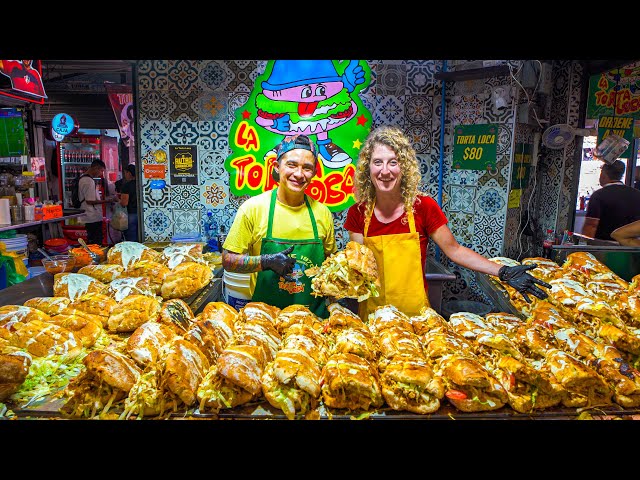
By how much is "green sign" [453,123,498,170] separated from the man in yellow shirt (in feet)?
8.49

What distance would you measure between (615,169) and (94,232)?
31.9ft

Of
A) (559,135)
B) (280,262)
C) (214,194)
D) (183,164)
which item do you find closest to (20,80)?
(183,164)

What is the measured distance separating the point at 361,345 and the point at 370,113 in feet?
12.9

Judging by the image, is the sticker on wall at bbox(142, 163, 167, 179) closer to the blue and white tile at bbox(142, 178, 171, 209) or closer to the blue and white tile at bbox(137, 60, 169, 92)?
the blue and white tile at bbox(142, 178, 171, 209)

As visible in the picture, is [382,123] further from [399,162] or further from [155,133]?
[155,133]

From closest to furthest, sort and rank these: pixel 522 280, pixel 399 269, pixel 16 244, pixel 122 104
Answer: pixel 522 280
pixel 399 269
pixel 16 244
pixel 122 104

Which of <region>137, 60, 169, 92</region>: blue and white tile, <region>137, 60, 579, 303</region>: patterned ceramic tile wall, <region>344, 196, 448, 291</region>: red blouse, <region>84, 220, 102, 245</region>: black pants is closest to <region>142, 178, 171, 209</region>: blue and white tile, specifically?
<region>137, 60, 579, 303</region>: patterned ceramic tile wall

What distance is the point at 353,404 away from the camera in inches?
69.7

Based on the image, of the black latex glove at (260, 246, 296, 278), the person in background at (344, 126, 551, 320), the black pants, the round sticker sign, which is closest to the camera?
the black latex glove at (260, 246, 296, 278)

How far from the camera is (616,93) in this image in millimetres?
5211

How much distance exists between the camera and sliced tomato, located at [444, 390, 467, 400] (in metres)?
1.79

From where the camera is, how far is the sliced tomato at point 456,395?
1.79 metres

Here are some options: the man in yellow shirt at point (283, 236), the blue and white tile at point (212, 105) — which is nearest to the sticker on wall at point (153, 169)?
the blue and white tile at point (212, 105)
